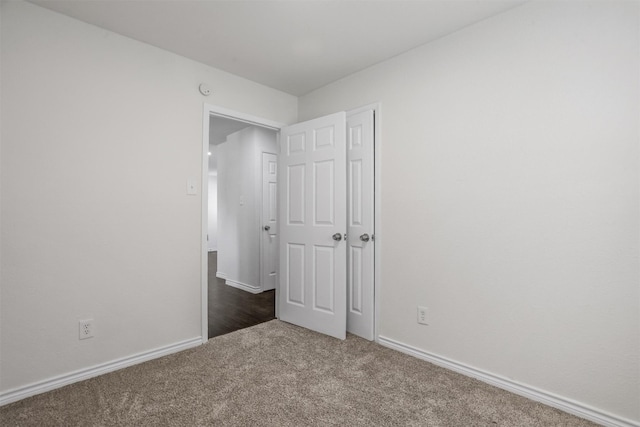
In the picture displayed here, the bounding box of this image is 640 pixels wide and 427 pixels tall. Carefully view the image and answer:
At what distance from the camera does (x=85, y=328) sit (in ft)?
6.75

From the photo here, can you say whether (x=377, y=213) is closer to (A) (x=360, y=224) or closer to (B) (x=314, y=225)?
(A) (x=360, y=224)

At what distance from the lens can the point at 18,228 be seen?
1836 mm

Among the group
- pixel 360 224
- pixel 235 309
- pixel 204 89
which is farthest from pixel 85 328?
pixel 360 224

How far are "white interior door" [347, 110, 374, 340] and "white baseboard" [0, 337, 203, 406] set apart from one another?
141 cm

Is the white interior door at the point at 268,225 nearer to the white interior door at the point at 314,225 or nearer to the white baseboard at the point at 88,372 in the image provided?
the white interior door at the point at 314,225

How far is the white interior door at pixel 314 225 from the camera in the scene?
270 cm

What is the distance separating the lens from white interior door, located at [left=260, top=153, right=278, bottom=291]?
4426mm

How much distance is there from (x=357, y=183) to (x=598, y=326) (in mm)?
1843

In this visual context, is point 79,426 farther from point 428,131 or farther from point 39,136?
point 428,131

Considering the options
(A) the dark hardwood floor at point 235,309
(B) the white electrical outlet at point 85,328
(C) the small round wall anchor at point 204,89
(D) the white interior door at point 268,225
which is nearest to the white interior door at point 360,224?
(A) the dark hardwood floor at point 235,309

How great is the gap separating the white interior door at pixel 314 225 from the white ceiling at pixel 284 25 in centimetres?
59

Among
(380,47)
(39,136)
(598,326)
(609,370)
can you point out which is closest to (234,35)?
(380,47)

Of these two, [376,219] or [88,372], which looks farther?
[376,219]

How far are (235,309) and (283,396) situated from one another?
1.92 metres
